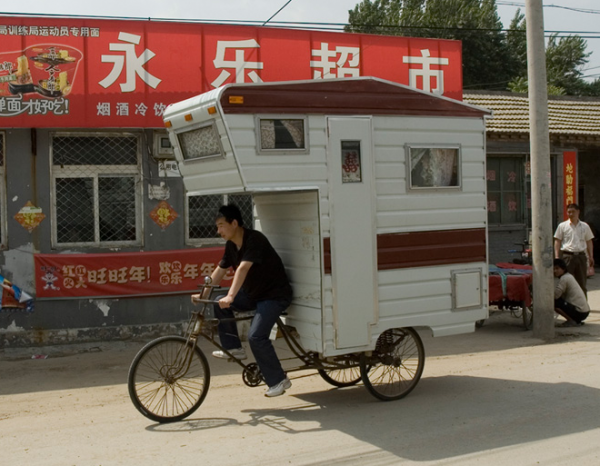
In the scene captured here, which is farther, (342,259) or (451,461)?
(342,259)

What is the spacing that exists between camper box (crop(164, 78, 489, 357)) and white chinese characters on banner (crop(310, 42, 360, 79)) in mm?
4396

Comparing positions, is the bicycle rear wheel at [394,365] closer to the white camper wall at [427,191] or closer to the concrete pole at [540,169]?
the white camper wall at [427,191]

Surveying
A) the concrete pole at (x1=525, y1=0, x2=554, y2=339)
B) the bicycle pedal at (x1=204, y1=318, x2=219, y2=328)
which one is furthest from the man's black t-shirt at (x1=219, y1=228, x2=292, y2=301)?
the concrete pole at (x1=525, y1=0, x2=554, y2=339)

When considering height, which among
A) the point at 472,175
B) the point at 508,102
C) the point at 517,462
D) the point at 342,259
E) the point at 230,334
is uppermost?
the point at 508,102

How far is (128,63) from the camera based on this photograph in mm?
10391

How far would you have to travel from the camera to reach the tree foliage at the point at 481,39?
4612 centimetres

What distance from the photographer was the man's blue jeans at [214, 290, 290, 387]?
6523mm

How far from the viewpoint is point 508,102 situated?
59.6 ft

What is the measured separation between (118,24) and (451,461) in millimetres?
7556

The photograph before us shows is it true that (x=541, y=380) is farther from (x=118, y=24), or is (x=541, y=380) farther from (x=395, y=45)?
(x=118, y=24)

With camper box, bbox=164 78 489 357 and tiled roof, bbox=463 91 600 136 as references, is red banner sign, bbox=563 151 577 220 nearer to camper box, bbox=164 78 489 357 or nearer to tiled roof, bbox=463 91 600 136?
tiled roof, bbox=463 91 600 136

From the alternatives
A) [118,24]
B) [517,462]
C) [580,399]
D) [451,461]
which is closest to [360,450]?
[451,461]

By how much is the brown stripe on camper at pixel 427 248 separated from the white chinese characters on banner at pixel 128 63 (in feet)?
16.2

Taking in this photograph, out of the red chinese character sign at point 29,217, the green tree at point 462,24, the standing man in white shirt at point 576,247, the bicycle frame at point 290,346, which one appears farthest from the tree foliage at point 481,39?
the bicycle frame at point 290,346
